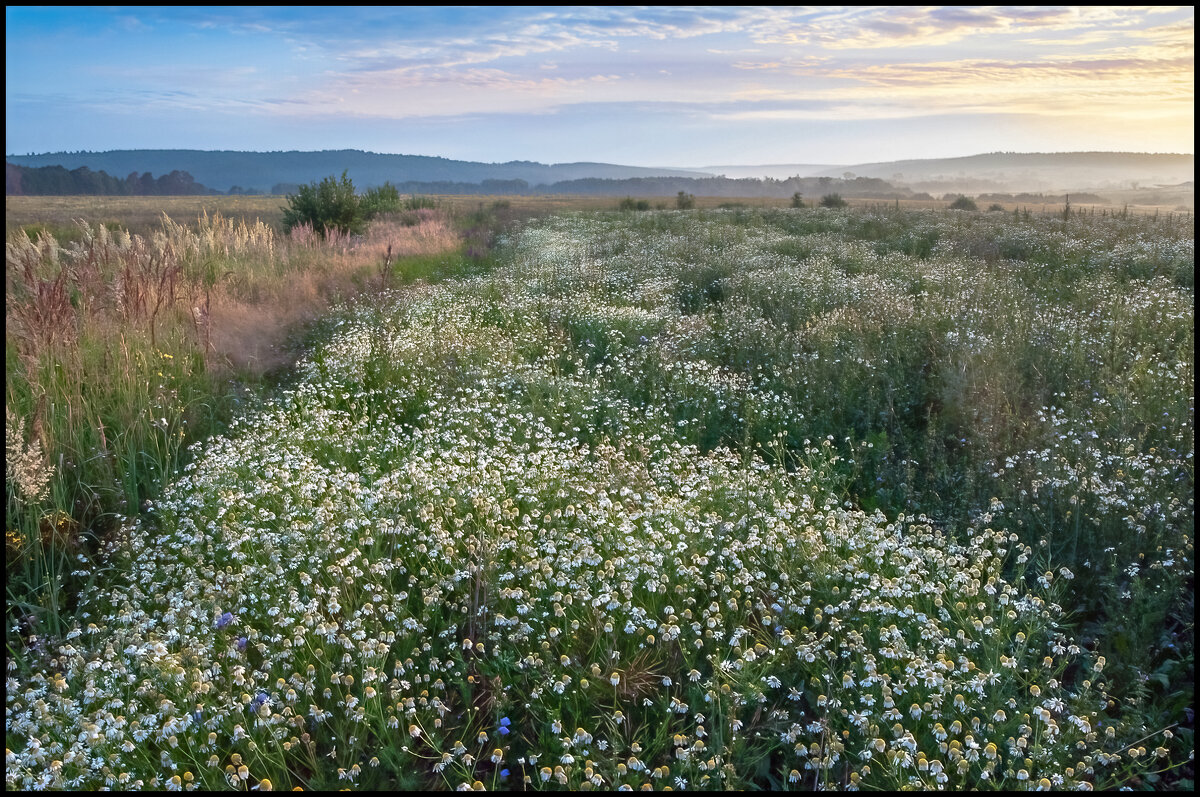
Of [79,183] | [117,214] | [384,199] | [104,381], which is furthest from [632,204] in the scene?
[79,183]

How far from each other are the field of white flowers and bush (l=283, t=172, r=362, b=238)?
48.0 ft

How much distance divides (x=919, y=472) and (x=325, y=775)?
179 inches

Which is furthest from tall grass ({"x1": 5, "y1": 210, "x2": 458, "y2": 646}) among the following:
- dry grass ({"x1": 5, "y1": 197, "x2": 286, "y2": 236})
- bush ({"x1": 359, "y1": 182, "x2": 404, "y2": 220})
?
bush ({"x1": 359, "y1": 182, "x2": 404, "y2": 220})

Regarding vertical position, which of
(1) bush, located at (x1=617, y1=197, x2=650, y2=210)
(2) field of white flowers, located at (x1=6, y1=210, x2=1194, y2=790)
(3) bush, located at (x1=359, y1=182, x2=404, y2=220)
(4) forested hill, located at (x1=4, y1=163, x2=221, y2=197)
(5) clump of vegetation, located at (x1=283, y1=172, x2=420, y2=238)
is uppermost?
(4) forested hill, located at (x1=4, y1=163, x2=221, y2=197)

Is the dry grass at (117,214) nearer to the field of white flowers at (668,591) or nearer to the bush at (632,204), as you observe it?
the field of white flowers at (668,591)

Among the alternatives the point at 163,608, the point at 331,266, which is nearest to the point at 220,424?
the point at 163,608

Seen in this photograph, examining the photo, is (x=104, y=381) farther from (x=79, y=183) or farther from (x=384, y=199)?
(x=79, y=183)

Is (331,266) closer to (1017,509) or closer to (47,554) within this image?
(47,554)

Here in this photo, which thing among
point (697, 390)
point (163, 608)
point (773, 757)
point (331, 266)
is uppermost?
point (331, 266)

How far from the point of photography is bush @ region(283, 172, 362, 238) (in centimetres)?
2038

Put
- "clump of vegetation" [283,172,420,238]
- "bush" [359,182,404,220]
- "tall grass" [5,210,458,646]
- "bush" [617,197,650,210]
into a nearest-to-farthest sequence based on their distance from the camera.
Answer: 1. "tall grass" [5,210,458,646]
2. "clump of vegetation" [283,172,420,238]
3. "bush" [359,182,404,220]
4. "bush" [617,197,650,210]

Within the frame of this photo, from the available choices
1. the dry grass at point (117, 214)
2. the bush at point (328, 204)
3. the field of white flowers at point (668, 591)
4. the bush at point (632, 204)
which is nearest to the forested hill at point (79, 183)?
the dry grass at point (117, 214)

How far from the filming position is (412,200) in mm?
38719

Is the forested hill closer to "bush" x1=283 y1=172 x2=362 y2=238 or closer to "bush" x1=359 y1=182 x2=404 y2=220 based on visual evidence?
"bush" x1=359 y1=182 x2=404 y2=220
